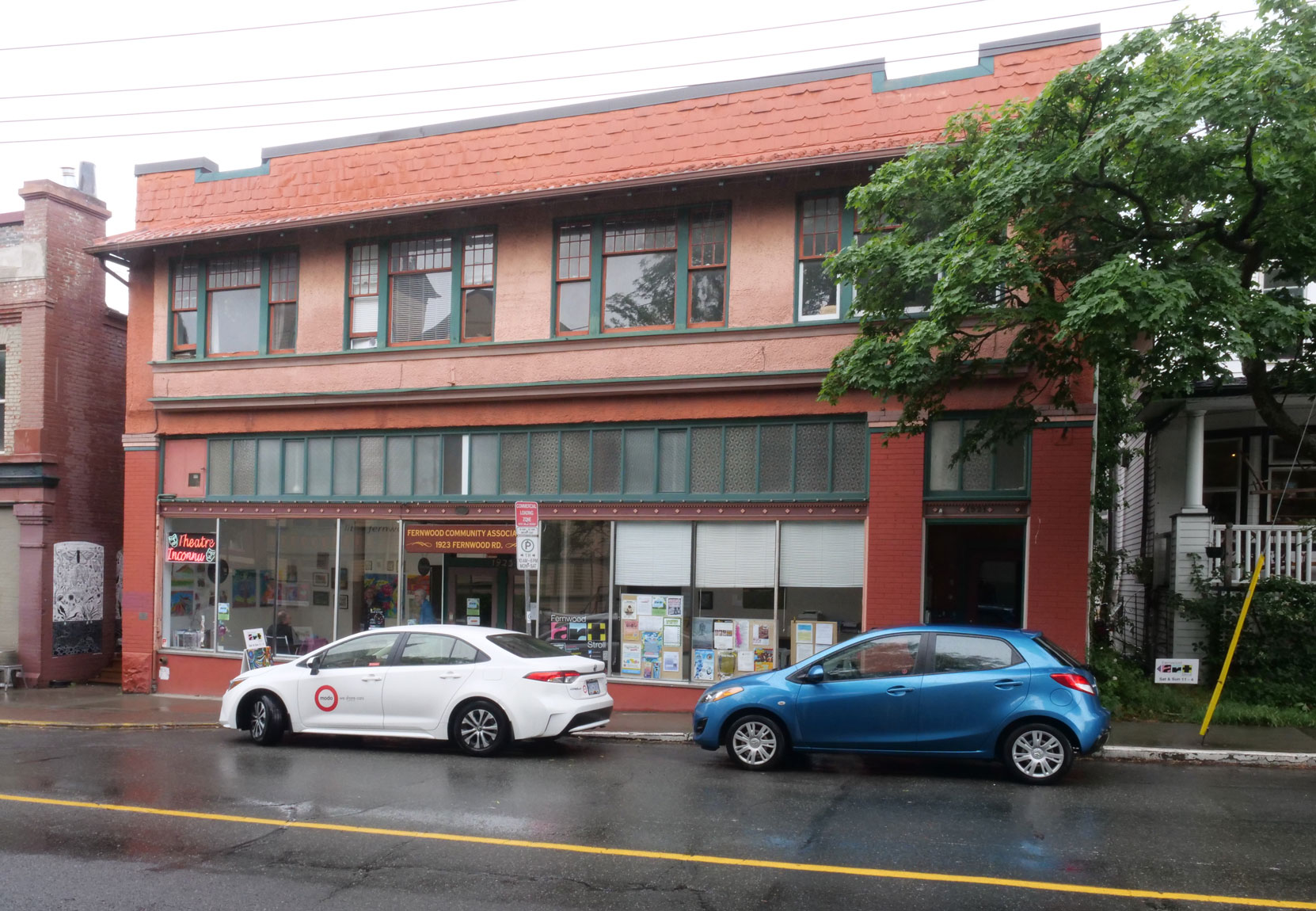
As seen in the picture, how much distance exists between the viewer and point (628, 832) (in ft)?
26.7

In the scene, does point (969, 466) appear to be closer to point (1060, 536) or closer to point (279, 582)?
point (1060, 536)

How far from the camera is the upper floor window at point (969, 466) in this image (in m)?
14.3

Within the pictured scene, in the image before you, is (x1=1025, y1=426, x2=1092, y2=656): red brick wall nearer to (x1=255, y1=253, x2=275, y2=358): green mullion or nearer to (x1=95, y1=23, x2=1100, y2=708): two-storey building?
(x1=95, y1=23, x2=1100, y2=708): two-storey building

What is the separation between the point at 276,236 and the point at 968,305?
12.0m

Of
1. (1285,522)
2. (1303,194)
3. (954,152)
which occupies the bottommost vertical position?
(1285,522)

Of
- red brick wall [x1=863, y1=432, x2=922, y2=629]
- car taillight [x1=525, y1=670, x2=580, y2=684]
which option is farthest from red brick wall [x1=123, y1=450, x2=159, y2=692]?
red brick wall [x1=863, y1=432, x2=922, y2=629]

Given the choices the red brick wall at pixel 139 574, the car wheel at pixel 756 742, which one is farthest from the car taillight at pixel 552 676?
the red brick wall at pixel 139 574

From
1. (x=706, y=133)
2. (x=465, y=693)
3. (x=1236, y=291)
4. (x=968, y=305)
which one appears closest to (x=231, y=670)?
(x=465, y=693)

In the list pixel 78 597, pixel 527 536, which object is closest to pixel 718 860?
pixel 527 536

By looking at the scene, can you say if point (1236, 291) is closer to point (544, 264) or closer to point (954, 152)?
point (954, 152)

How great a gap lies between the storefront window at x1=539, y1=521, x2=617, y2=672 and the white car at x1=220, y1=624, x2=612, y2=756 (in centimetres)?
345

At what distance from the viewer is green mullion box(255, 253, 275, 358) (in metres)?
18.4

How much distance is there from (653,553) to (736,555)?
1251mm

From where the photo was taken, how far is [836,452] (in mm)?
15125
